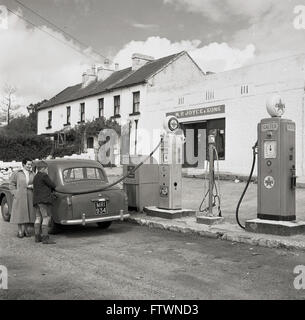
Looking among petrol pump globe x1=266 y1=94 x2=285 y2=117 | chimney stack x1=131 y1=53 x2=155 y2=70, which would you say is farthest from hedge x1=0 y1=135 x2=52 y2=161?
petrol pump globe x1=266 y1=94 x2=285 y2=117

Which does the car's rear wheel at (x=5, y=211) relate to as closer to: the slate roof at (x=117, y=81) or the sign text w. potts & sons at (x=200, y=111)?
the sign text w. potts & sons at (x=200, y=111)

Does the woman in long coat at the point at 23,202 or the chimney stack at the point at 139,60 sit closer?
the woman in long coat at the point at 23,202

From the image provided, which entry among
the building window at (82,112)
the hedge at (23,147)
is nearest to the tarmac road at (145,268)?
the hedge at (23,147)

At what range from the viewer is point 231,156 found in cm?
2239

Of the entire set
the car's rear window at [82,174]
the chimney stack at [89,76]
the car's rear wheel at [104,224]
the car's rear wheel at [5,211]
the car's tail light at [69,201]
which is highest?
the chimney stack at [89,76]

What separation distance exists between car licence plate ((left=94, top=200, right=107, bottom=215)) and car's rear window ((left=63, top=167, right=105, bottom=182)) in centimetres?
96

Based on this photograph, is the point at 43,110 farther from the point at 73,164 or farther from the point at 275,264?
the point at 275,264

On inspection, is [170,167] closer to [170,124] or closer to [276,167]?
[170,124]

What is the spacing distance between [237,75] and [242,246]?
14.9 meters

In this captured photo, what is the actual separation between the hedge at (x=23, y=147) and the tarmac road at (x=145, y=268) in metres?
27.5

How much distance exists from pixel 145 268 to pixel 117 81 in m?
29.7

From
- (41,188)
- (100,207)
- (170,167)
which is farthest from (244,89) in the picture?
(41,188)

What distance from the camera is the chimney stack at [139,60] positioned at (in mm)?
36000
